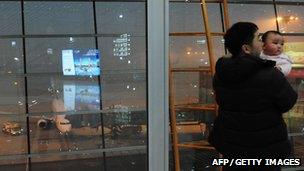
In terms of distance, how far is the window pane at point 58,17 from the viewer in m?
3.92

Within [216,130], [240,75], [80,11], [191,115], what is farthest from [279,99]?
[80,11]

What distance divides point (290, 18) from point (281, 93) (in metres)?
2.66

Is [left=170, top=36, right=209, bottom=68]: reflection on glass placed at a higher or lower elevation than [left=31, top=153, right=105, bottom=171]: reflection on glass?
higher

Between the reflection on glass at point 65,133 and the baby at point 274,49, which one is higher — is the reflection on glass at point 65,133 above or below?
below

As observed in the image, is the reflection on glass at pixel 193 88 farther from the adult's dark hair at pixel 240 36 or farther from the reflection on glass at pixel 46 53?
the adult's dark hair at pixel 240 36

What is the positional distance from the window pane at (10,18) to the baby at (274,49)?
2280 mm

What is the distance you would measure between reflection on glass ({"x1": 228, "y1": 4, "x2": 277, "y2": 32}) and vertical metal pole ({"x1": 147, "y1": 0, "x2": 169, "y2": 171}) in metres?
1.95

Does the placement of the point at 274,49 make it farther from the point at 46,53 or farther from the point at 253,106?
the point at 46,53

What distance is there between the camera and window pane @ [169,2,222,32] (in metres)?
4.11

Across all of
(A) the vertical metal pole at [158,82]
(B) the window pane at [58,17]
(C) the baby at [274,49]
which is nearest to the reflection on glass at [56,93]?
(B) the window pane at [58,17]

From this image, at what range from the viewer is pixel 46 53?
12.9 ft

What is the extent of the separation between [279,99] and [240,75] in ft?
0.74

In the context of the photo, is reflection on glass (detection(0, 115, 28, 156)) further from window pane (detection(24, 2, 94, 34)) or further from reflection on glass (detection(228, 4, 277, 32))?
reflection on glass (detection(228, 4, 277, 32))

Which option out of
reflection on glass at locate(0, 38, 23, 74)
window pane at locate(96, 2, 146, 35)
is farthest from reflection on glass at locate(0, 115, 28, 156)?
window pane at locate(96, 2, 146, 35)
